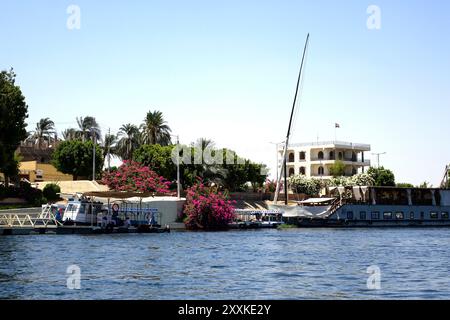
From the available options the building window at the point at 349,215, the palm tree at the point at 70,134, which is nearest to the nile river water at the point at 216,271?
the building window at the point at 349,215

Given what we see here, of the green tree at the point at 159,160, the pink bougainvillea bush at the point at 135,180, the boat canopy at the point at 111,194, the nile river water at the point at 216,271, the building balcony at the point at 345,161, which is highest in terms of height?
the building balcony at the point at 345,161

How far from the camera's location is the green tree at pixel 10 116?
217 feet

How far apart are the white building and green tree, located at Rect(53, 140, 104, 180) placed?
45582mm

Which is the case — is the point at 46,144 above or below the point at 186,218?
above

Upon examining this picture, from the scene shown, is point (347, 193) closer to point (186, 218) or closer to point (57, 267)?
point (186, 218)

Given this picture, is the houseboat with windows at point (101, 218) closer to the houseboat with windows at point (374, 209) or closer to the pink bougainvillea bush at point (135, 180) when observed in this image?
the pink bougainvillea bush at point (135, 180)

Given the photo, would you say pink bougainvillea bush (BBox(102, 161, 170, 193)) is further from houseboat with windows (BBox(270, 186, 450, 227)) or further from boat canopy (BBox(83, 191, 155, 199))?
boat canopy (BBox(83, 191, 155, 199))

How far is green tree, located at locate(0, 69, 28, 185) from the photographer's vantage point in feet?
217

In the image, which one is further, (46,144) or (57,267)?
(46,144)

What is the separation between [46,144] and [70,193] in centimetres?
5105

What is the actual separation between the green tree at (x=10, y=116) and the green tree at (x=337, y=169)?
7055 centimetres

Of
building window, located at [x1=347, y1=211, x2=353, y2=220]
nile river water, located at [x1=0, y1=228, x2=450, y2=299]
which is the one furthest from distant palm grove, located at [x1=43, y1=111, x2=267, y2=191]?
nile river water, located at [x1=0, y1=228, x2=450, y2=299]
